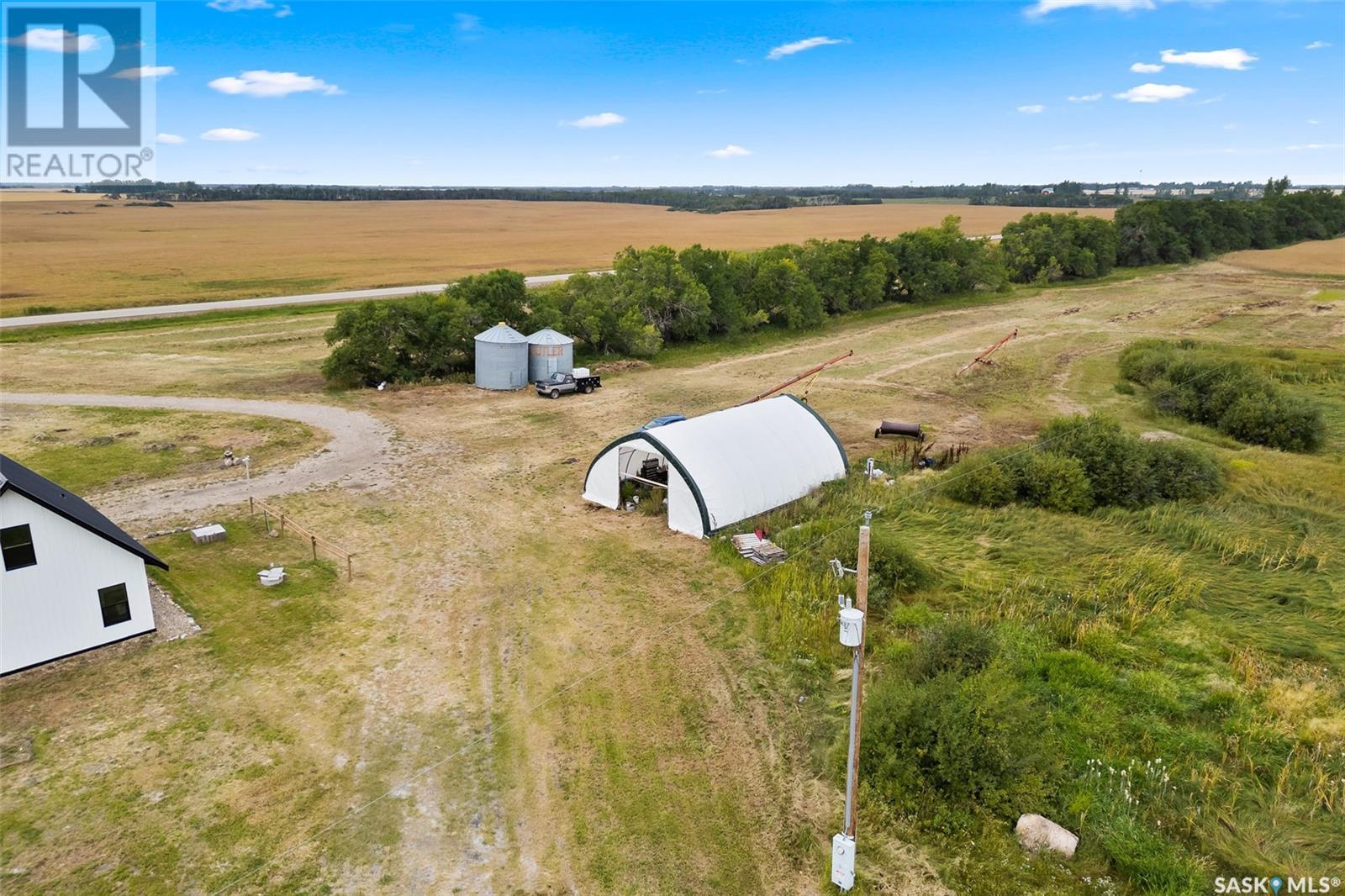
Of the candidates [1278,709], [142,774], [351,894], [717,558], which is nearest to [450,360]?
[717,558]

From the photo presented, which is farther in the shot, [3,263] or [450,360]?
[3,263]

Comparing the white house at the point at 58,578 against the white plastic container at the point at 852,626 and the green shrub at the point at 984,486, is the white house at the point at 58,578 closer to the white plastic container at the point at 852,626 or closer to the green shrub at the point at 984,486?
the white plastic container at the point at 852,626

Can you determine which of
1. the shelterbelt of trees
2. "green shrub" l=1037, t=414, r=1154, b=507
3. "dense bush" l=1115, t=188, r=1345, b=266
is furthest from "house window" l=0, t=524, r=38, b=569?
"dense bush" l=1115, t=188, r=1345, b=266

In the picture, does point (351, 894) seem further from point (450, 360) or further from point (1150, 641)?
point (450, 360)

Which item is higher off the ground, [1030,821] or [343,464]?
[343,464]

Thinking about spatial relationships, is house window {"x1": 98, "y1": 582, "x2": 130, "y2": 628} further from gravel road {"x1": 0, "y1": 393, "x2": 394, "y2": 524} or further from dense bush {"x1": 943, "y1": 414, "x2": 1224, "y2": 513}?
dense bush {"x1": 943, "y1": 414, "x2": 1224, "y2": 513}

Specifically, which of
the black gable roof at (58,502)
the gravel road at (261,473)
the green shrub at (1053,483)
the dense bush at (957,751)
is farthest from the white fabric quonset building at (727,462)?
the black gable roof at (58,502)
